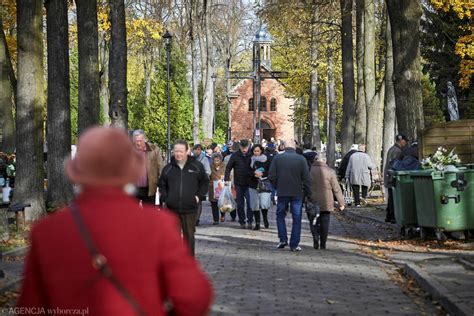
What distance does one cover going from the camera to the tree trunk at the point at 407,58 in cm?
2153

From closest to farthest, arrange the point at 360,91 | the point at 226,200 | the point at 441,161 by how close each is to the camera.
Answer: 1. the point at 441,161
2. the point at 226,200
3. the point at 360,91

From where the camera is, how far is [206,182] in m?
12.3

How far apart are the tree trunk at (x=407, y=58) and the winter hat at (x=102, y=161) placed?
1816cm

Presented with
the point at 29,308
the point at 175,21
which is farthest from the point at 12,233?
the point at 175,21

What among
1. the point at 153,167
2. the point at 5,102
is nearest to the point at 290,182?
the point at 153,167

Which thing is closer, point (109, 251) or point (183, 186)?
point (109, 251)

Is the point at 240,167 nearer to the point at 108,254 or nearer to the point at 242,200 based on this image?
the point at 242,200

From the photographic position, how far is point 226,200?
21.3 meters

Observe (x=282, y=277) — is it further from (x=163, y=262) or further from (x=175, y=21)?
(x=175, y=21)

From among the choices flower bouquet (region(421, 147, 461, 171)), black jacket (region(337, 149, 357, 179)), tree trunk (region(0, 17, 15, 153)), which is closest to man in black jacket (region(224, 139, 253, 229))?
flower bouquet (region(421, 147, 461, 171))

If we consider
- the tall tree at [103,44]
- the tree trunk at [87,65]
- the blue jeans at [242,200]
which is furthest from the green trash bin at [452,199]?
the tall tree at [103,44]

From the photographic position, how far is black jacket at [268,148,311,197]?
16.4 m

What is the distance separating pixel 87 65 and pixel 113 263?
59.2 feet

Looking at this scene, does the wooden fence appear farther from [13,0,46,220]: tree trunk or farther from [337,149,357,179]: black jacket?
[337,149,357,179]: black jacket
